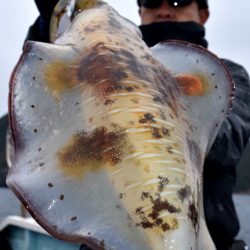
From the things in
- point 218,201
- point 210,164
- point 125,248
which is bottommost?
point 218,201

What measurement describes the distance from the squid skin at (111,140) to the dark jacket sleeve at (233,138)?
860 millimetres

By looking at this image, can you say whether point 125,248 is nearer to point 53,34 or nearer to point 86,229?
point 86,229

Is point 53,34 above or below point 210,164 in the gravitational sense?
above

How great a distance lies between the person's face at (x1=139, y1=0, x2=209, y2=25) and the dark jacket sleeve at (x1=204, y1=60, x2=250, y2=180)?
564 millimetres

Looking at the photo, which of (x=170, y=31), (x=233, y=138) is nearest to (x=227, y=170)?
(x=233, y=138)

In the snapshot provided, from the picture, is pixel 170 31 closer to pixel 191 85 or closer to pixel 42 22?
pixel 42 22

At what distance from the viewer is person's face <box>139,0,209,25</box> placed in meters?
3.49

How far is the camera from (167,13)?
3.51 metres

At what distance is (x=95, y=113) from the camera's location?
5.15 ft

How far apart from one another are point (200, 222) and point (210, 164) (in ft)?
4.74

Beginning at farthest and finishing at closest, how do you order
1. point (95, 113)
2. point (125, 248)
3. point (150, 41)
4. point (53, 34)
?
point (150, 41) < point (53, 34) < point (95, 113) < point (125, 248)

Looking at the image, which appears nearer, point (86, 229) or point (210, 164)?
point (86, 229)

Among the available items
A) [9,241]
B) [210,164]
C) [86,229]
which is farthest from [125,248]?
[9,241]

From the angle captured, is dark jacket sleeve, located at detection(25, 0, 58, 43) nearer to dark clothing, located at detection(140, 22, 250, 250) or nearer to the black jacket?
the black jacket
